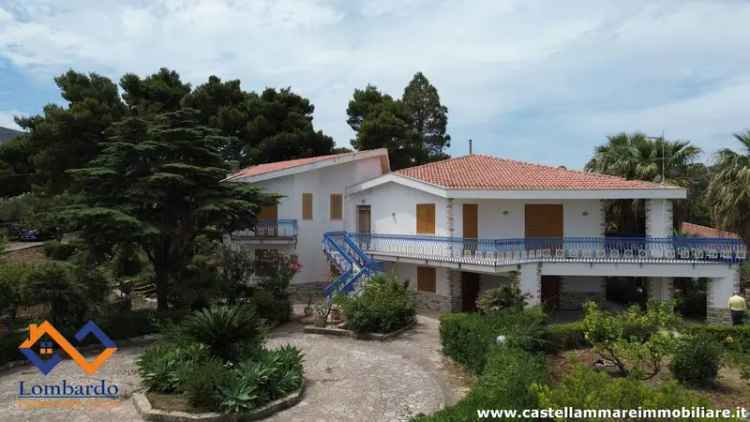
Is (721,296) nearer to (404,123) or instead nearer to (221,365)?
Result: (221,365)

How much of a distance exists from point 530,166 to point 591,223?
396 centimetres

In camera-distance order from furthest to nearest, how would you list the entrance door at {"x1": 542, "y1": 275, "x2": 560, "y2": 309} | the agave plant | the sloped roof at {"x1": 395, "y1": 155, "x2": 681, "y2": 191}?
the entrance door at {"x1": 542, "y1": 275, "x2": 560, "y2": 309}
the sloped roof at {"x1": 395, "y1": 155, "x2": 681, "y2": 191}
the agave plant

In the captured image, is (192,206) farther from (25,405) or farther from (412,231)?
(412,231)

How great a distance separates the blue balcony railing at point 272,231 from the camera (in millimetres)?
22000

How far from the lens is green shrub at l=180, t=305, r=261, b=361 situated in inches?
419

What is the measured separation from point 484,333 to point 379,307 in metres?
4.78

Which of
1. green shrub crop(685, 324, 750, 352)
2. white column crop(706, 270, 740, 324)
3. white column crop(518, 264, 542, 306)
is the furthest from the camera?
white column crop(518, 264, 542, 306)

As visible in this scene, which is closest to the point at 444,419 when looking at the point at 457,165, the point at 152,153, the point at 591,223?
the point at 152,153

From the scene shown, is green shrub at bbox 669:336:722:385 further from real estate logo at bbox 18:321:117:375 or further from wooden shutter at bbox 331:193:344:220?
wooden shutter at bbox 331:193:344:220

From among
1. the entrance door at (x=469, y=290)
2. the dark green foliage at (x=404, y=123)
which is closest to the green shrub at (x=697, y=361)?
the entrance door at (x=469, y=290)

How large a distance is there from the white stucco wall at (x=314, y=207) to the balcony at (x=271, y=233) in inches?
31.7

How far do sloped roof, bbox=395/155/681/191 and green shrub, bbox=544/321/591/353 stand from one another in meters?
6.99

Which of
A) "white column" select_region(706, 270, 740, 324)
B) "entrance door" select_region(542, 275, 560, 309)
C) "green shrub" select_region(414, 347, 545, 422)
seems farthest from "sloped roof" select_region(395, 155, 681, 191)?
"green shrub" select_region(414, 347, 545, 422)

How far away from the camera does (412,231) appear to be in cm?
2062
